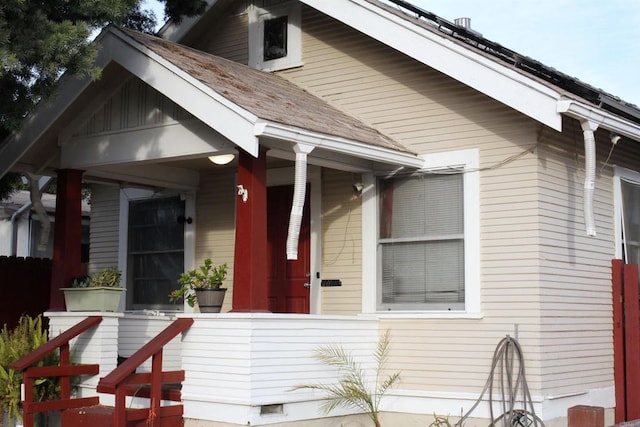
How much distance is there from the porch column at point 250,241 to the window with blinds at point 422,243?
197 cm

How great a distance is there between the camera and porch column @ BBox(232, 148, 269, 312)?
8.91 meters

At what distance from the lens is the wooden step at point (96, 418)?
349 inches

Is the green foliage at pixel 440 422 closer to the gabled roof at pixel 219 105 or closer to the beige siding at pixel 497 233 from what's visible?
the beige siding at pixel 497 233

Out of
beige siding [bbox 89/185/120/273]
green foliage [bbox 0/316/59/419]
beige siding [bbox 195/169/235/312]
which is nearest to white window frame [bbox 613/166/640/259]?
beige siding [bbox 195/169/235/312]

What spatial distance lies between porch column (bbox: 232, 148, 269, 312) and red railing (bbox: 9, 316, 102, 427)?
1867 millimetres

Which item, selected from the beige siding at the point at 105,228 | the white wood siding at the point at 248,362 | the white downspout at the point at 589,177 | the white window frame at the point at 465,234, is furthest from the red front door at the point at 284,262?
the white downspout at the point at 589,177

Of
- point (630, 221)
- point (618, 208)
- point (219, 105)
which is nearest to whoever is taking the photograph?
point (219, 105)

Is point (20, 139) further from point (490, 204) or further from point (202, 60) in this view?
point (490, 204)

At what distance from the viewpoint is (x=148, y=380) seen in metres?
8.97

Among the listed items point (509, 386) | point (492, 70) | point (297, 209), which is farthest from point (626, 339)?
point (297, 209)

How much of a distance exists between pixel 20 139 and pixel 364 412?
484 cm

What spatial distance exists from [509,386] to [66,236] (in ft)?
16.8

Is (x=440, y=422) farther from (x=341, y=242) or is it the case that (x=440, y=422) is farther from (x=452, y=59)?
(x=452, y=59)

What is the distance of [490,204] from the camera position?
9859mm
